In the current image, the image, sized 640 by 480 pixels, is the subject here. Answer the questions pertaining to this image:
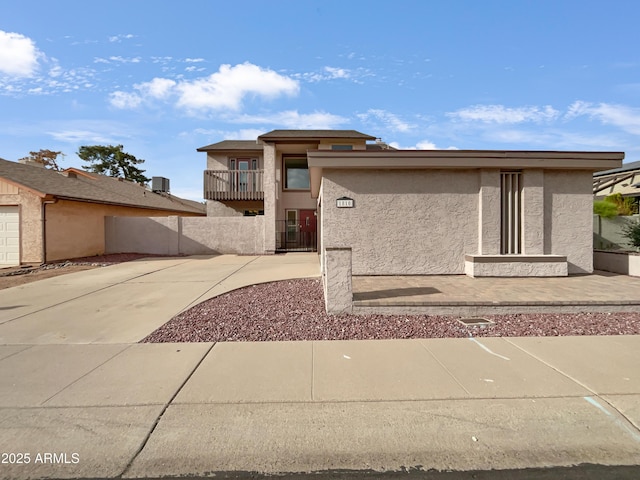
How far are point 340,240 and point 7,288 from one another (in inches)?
367

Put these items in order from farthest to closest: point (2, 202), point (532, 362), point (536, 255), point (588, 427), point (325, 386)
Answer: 1. point (2, 202)
2. point (536, 255)
3. point (532, 362)
4. point (325, 386)
5. point (588, 427)

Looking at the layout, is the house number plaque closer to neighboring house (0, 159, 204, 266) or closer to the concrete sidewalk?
the concrete sidewalk

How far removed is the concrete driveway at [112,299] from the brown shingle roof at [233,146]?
1120 cm

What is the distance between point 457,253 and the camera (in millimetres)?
8945

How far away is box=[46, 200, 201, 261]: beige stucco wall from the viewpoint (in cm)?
1423

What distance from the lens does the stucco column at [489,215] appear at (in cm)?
880

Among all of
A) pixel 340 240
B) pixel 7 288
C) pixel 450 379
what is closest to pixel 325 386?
pixel 450 379

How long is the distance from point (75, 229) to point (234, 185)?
8354 mm

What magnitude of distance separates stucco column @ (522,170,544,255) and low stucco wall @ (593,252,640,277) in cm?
248

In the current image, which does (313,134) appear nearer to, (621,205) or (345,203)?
(345,203)

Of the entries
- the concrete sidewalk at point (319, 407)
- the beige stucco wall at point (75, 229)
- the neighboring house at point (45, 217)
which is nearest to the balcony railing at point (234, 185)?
the neighboring house at point (45, 217)

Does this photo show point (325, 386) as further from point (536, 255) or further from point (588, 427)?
point (536, 255)

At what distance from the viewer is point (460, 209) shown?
8930mm

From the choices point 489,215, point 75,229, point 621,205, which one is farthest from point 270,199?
point 621,205
